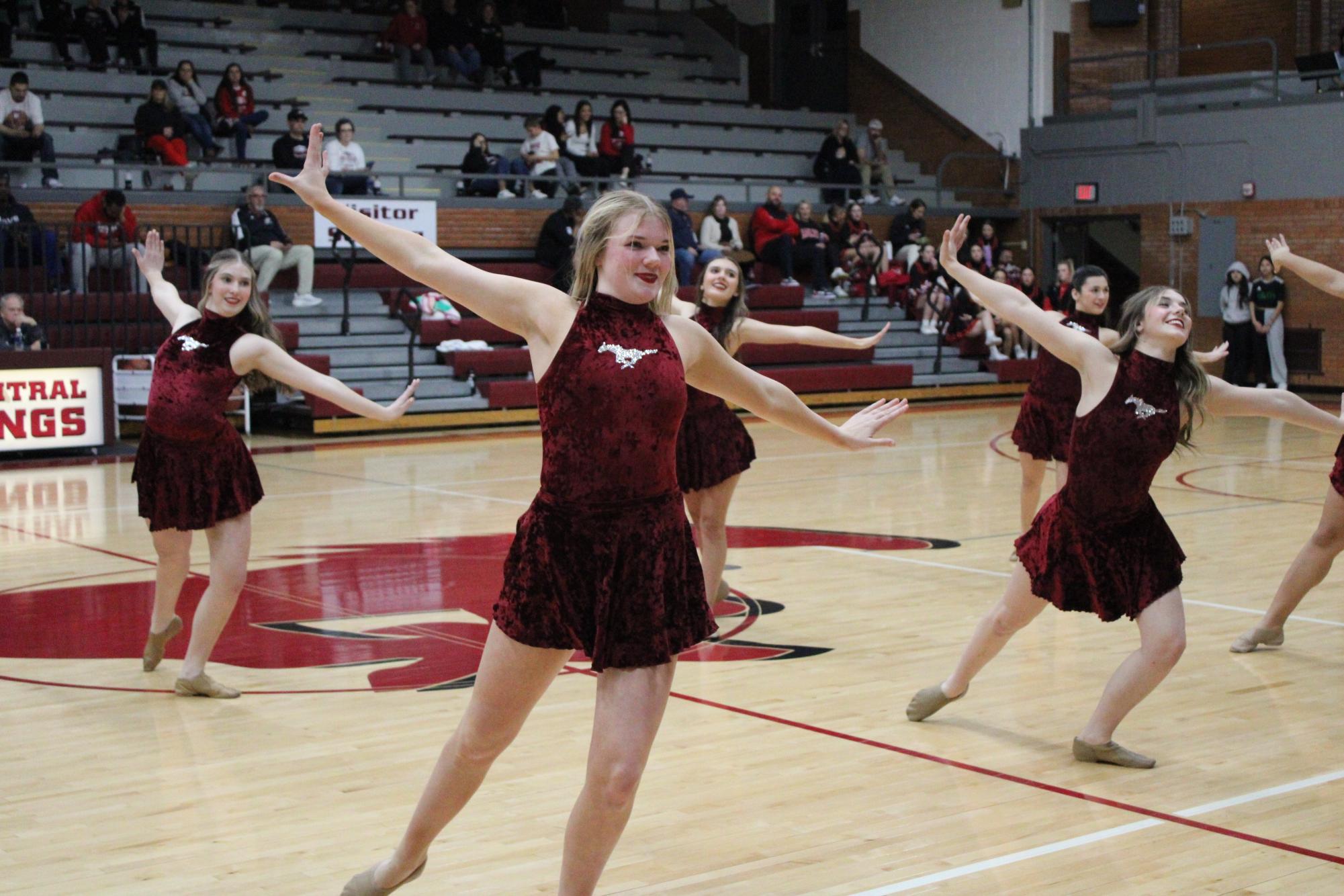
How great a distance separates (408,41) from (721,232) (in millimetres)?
5394

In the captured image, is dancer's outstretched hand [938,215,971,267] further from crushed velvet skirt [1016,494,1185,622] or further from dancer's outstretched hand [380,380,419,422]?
dancer's outstretched hand [380,380,419,422]

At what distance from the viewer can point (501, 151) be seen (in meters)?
21.0

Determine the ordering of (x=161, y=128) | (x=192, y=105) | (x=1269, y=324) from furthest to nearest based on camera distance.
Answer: (x=1269, y=324) → (x=192, y=105) → (x=161, y=128)

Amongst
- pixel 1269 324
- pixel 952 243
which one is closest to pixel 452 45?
pixel 1269 324

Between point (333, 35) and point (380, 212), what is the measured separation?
17.3 ft

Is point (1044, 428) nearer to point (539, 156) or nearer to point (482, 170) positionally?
point (482, 170)

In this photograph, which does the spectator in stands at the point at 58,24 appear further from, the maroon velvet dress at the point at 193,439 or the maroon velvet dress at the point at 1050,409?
the maroon velvet dress at the point at 193,439

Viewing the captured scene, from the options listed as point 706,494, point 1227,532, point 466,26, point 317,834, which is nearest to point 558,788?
point 317,834

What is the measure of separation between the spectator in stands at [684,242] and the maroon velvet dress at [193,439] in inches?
519

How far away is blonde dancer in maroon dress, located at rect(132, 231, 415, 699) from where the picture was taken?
5.78 m

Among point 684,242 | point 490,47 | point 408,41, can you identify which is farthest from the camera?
point 490,47

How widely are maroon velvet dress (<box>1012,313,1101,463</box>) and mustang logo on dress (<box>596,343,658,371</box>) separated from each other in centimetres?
532

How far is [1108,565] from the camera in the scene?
498cm

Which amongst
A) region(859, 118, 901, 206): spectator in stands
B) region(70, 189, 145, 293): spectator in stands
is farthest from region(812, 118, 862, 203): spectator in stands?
region(70, 189, 145, 293): spectator in stands
